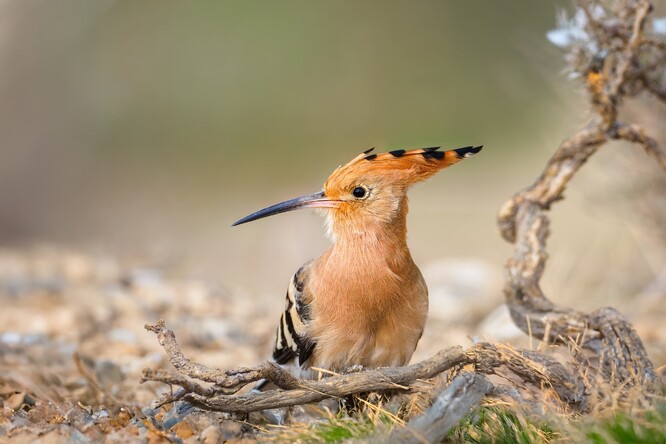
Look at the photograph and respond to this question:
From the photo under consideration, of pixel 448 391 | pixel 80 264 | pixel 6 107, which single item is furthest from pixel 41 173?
pixel 448 391

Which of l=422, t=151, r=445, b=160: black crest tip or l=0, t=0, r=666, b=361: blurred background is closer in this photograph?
l=422, t=151, r=445, b=160: black crest tip

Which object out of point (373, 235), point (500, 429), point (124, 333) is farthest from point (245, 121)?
point (500, 429)

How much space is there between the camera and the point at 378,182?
2.78 meters

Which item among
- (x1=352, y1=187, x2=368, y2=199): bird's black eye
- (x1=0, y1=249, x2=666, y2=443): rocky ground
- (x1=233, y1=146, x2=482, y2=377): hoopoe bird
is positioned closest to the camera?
(x1=0, y1=249, x2=666, y2=443): rocky ground

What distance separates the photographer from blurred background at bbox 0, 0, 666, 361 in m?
7.84

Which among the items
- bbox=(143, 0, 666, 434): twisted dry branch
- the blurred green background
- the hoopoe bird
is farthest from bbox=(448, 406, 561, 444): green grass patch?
the blurred green background

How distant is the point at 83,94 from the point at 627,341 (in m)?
9.26

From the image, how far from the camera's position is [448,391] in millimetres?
2158

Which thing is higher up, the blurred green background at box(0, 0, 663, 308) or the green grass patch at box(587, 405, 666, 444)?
the blurred green background at box(0, 0, 663, 308)

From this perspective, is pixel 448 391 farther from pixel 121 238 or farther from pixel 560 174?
pixel 121 238

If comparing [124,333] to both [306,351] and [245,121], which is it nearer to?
[306,351]

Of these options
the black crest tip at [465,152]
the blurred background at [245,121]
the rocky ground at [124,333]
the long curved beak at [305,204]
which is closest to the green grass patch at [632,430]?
the rocky ground at [124,333]

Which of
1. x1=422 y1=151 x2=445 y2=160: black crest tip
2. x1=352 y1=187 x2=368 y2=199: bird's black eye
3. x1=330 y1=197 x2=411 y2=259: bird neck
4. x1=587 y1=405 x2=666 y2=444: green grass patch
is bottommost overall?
x1=587 y1=405 x2=666 y2=444: green grass patch

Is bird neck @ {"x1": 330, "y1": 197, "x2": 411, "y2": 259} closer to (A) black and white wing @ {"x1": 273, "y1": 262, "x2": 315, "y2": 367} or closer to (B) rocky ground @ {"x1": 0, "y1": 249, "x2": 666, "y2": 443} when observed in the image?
(A) black and white wing @ {"x1": 273, "y1": 262, "x2": 315, "y2": 367}
